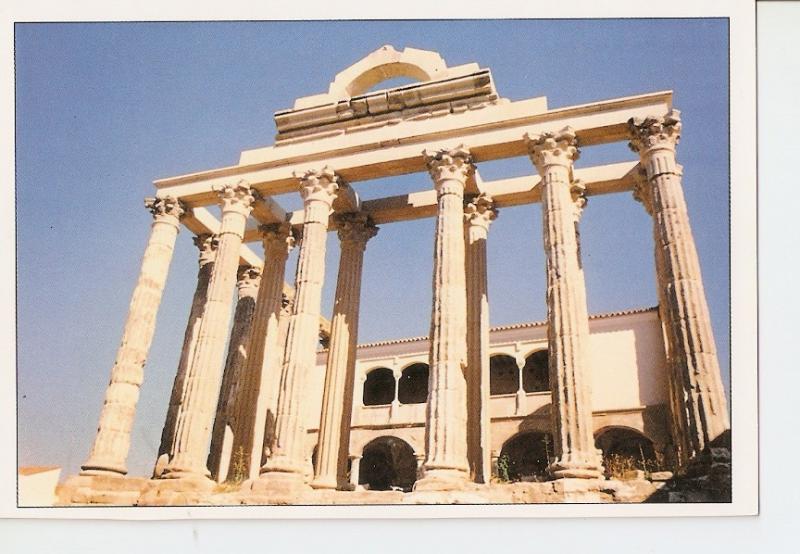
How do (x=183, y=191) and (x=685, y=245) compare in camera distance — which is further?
(x=183, y=191)

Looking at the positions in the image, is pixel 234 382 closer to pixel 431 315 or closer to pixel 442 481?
pixel 431 315

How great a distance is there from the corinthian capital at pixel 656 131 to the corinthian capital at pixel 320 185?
231 inches

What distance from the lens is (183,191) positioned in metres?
15.4

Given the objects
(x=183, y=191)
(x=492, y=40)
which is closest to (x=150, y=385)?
(x=183, y=191)

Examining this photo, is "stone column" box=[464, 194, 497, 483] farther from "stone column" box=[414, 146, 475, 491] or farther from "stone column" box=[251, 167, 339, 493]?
"stone column" box=[251, 167, 339, 493]

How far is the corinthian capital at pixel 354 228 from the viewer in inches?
610

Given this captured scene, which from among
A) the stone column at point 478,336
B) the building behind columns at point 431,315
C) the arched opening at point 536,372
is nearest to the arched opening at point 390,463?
the building behind columns at point 431,315

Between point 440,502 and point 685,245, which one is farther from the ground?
point 685,245

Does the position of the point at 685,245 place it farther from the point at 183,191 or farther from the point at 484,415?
the point at 183,191

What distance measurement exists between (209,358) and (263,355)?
91.4 inches

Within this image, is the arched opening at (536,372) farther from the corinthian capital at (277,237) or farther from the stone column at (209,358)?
the stone column at (209,358)

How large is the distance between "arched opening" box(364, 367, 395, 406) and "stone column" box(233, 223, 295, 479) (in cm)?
638
